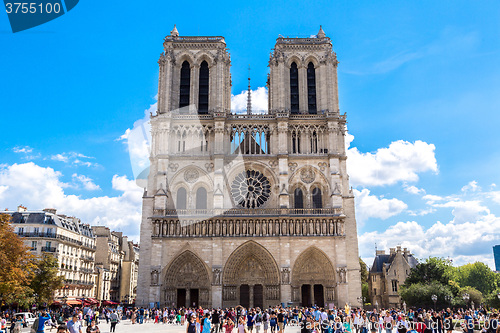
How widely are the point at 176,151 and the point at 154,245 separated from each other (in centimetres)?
798

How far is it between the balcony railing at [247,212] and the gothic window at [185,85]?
9.85 meters

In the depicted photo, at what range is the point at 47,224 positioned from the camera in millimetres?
40094

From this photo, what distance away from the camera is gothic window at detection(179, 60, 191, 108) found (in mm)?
41500

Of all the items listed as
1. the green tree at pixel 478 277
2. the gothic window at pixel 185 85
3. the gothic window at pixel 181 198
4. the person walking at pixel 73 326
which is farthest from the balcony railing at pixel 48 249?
the green tree at pixel 478 277

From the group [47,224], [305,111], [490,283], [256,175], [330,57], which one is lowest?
[490,283]

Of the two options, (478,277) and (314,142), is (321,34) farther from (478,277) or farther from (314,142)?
(478,277)

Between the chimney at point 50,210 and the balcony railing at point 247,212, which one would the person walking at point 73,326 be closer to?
the balcony railing at point 247,212

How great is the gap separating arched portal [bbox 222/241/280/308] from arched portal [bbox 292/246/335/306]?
1.65 meters

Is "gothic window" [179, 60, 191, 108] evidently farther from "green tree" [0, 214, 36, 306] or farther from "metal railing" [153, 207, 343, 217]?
"green tree" [0, 214, 36, 306]

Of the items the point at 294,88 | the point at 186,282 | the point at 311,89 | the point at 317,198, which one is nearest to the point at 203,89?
the point at 294,88

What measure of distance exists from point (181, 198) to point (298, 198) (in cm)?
958

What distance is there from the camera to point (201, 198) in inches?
1524

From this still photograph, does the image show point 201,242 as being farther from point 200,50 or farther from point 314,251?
point 200,50

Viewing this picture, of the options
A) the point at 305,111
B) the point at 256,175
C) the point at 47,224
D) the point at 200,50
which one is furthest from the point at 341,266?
the point at 47,224
